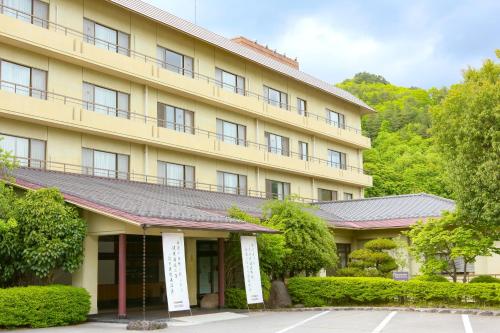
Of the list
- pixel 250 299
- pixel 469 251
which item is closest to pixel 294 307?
pixel 250 299

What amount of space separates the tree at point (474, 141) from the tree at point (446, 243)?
676 mm

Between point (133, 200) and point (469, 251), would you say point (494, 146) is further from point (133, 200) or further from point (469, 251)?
point (133, 200)

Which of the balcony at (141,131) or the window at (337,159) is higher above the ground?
the window at (337,159)

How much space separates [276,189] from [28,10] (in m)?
17.4

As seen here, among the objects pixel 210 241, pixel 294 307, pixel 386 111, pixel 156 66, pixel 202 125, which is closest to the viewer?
pixel 294 307

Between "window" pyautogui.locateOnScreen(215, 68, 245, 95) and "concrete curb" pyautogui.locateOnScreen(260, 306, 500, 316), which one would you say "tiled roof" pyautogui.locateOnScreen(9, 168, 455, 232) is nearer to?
"concrete curb" pyautogui.locateOnScreen(260, 306, 500, 316)

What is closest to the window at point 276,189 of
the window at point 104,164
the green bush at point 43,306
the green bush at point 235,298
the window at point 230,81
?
the window at point 230,81

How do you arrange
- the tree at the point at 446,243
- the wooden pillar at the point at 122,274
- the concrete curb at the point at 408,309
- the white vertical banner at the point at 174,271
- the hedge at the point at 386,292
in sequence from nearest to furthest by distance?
the white vertical banner at the point at 174,271
the wooden pillar at the point at 122,274
the concrete curb at the point at 408,309
the hedge at the point at 386,292
the tree at the point at 446,243

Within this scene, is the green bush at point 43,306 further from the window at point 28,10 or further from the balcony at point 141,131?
the window at point 28,10

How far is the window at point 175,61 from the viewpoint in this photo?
1160 inches

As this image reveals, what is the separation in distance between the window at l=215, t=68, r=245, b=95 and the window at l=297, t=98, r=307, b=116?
529cm

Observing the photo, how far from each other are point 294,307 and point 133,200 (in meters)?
7.45

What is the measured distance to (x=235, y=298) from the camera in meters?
22.6

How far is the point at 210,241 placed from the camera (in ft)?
82.7
